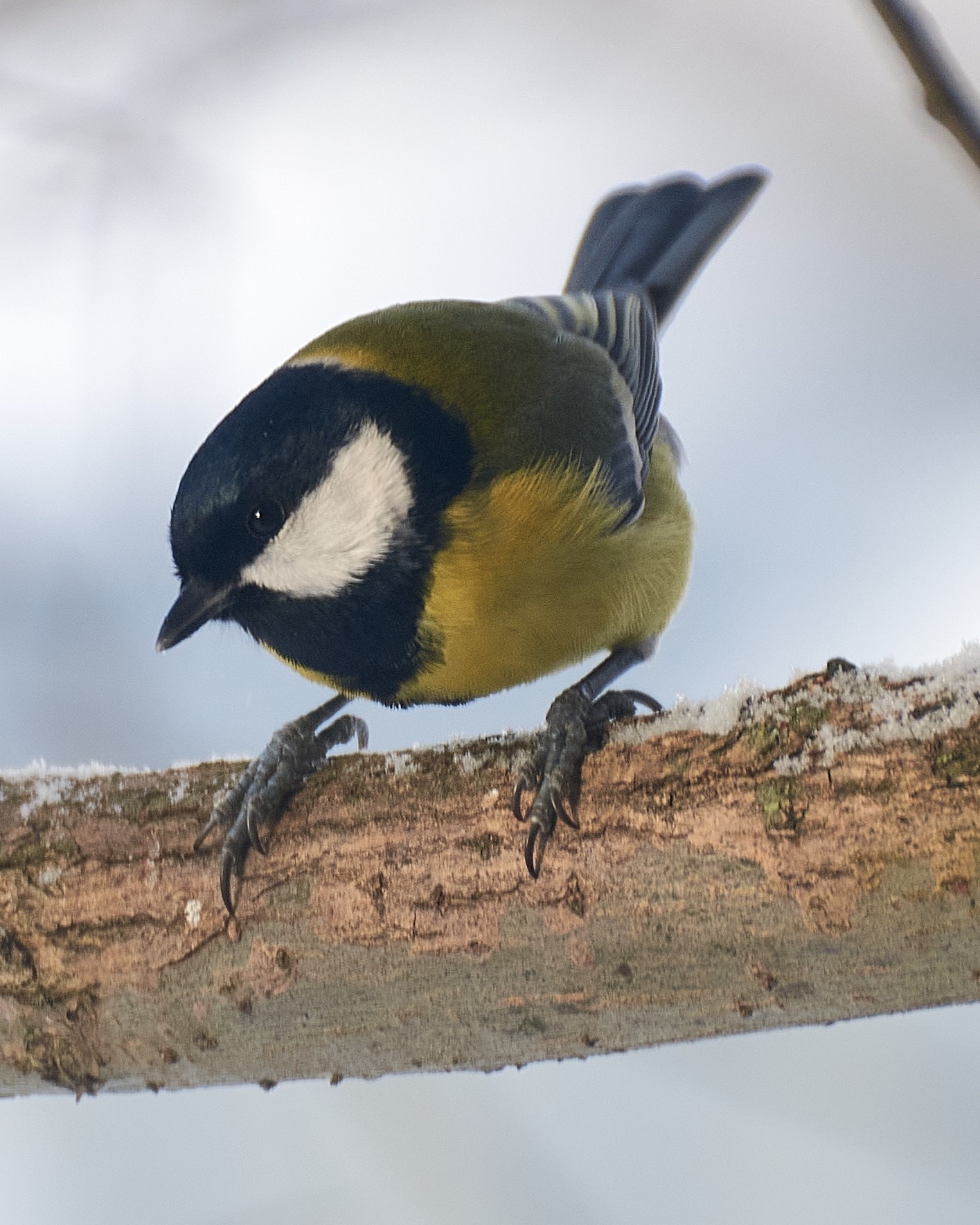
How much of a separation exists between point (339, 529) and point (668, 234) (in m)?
1.29

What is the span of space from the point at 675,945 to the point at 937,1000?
23cm

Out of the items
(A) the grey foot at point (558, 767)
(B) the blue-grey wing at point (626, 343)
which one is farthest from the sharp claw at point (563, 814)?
(B) the blue-grey wing at point (626, 343)

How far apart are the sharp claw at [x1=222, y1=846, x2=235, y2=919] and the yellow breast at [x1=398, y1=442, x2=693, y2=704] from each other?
34 centimetres

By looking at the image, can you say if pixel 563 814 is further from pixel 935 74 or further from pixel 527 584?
pixel 935 74

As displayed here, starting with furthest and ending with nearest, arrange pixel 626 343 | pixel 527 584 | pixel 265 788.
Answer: pixel 626 343
pixel 527 584
pixel 265 788

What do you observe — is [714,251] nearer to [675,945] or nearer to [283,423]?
[283,423]

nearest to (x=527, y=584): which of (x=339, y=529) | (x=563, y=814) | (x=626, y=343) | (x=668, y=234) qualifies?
(x=339, y=529)

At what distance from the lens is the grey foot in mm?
1079

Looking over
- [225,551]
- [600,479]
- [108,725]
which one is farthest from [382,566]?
[108,725]

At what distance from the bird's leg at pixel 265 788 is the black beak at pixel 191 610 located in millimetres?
174

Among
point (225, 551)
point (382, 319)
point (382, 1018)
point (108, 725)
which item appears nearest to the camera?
point (382, 1018)

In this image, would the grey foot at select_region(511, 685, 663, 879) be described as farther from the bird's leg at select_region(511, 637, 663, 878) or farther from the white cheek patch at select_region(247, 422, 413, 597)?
the white cheek patch at select_region(247, 422, 413, 597)

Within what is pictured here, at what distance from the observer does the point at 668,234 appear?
2.28 meters

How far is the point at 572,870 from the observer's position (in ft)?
3.46
